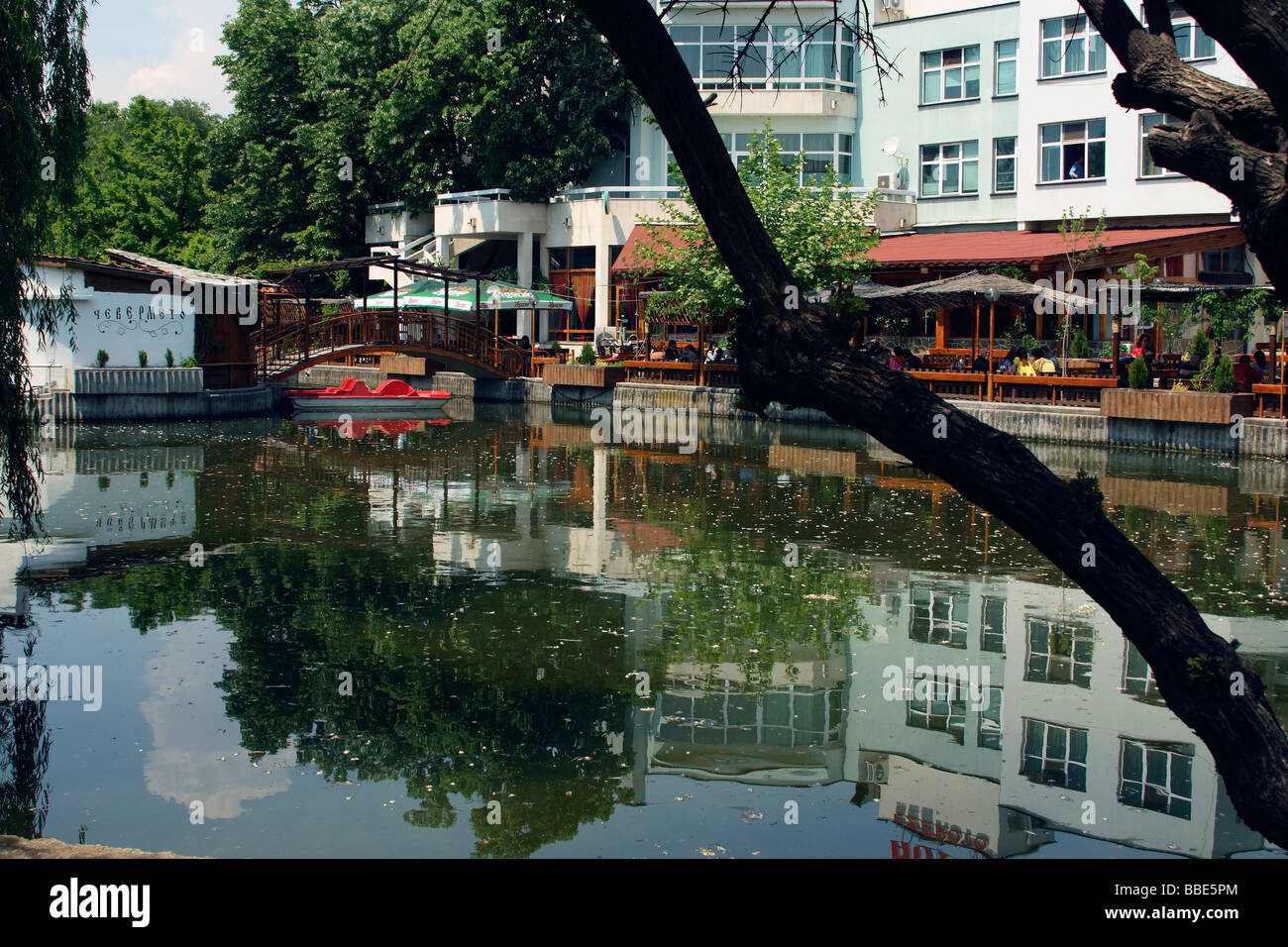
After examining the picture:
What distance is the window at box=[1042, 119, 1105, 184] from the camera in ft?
132

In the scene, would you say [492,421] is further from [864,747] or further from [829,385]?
[829,385]

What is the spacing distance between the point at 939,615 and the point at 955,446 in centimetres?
918

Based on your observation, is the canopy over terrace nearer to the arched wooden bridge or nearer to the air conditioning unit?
the arched wooden bridge

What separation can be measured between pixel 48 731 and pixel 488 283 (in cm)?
4105

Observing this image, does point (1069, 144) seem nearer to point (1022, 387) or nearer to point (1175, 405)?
point (1022, 387)

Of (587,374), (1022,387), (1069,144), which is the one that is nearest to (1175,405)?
(1022,387)

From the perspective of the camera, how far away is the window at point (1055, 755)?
9508mm

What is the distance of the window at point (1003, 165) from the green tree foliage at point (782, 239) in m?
6.13

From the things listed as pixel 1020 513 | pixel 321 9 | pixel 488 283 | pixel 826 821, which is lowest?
pixel 826 821

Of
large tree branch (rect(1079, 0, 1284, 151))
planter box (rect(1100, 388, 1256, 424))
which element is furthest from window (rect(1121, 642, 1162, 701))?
planter box (rect(1100, 388, 1256, 424))

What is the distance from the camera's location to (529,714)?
1062cm

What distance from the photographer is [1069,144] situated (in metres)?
41.0

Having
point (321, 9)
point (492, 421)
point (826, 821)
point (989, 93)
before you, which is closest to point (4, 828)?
point (826, 821)

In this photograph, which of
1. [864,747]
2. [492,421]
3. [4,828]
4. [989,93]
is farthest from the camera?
[989,93]
